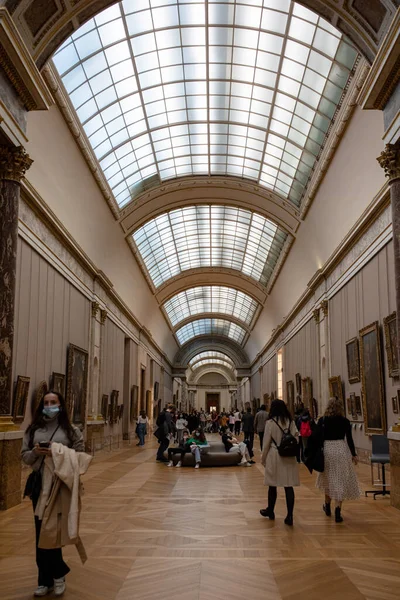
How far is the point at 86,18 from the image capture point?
11.8 meters

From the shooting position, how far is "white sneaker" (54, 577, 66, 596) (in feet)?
16.6

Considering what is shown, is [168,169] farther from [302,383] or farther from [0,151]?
[0,151]

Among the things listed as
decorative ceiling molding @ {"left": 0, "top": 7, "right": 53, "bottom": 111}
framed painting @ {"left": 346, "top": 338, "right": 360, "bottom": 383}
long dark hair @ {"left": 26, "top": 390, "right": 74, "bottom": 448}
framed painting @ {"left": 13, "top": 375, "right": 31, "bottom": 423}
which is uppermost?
decorative ceiling molding @ {"left": 0, "top": 7, "right": 53, "bottom": 111}

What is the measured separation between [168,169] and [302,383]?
38.1 ft

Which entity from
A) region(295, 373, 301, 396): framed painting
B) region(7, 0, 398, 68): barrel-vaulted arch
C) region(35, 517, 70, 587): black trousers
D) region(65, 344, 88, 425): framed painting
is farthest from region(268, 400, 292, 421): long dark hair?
region(295, 373, 301, 396): framed painting

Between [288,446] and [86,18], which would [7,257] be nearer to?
[86,18]

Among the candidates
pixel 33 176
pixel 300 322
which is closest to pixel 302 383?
pixel 300 322

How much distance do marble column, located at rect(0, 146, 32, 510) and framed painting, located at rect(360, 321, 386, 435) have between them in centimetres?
814

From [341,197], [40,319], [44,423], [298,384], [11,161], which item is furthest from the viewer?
[298,384]

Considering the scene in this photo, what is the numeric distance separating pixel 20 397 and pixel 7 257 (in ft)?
12.5

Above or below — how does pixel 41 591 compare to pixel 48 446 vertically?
below

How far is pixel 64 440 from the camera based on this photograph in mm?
5270

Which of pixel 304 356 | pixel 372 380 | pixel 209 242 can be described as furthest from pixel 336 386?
pixel 209 242

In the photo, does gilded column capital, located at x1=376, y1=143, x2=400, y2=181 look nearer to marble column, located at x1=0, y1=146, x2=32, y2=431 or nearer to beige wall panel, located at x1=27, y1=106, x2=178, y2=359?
marble column, located at x1=0, y1=146, x2=32, y2=431
